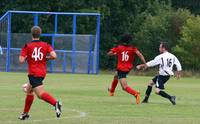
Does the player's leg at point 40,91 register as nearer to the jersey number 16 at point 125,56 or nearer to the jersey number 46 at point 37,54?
the jersey number 46 at point 37,54

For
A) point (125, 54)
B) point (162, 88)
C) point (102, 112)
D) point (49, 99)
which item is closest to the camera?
point (49, 99)

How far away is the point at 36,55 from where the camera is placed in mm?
14453

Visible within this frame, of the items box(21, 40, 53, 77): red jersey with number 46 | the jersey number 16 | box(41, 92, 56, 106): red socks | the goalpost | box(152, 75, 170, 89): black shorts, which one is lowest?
the goalpost

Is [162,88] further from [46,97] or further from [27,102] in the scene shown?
[46,97]

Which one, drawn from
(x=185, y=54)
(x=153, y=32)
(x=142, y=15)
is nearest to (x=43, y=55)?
(x=185, y=54)

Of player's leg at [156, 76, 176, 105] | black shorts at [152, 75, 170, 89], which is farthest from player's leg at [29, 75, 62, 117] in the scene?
black shorts at [152, 75, 170, 89]

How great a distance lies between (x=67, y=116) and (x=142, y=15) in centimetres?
5682

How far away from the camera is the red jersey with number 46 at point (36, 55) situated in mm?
14438

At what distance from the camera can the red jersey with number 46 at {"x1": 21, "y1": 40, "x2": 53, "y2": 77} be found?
47.4 feet

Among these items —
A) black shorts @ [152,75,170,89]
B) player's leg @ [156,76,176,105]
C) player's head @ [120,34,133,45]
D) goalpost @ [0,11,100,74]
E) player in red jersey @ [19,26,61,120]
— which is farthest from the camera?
goalpost @ [0,11,100,74]

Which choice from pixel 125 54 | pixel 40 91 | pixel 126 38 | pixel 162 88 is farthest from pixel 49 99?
pixel 125 54

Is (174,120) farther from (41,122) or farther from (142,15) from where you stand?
(142,15)

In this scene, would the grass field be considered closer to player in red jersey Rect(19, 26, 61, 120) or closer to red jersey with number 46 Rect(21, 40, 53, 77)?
player in red jersey Rect(19, 26, 61, 120)

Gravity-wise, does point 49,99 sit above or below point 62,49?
above
